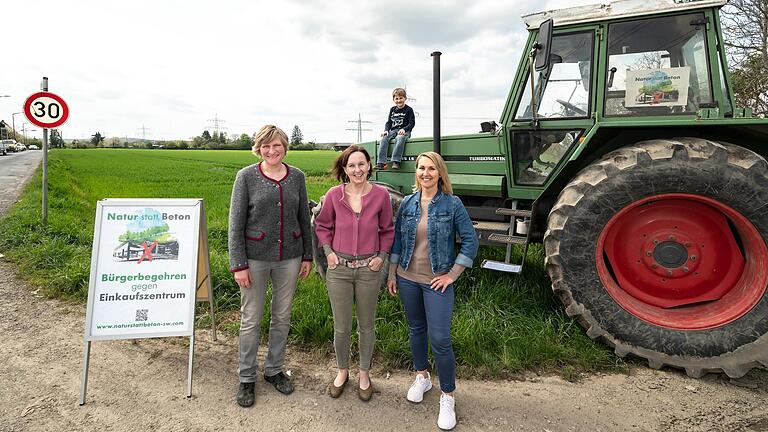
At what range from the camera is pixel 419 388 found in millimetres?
2916

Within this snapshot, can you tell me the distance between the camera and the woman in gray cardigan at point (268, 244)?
9.49ft

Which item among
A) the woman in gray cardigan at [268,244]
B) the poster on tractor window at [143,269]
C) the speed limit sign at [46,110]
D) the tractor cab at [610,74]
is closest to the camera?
the woman in gray cardigan at [268,244]

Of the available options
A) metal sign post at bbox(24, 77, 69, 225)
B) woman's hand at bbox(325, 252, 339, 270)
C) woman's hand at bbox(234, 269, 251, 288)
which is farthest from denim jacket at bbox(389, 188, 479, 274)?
metal sign post at bbox(24, 77, 69, 225)

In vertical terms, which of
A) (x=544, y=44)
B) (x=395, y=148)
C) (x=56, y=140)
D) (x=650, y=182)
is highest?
(x=56, y=140)

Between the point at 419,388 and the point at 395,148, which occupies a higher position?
the point at 395,148

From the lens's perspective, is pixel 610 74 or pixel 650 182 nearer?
pixel 650 182

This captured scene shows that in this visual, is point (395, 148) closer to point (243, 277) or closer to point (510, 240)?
point (510, 240)

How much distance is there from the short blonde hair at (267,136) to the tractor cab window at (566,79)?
2.37m

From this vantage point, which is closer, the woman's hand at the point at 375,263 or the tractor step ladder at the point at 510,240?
the woman's hand at the point at 375,263

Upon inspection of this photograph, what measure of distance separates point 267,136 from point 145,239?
3.97 ft

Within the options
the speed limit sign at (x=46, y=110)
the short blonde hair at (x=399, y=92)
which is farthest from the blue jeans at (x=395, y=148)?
the speed limit sign at (x=46, y=110)

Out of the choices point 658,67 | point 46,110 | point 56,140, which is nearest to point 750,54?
point 658,67

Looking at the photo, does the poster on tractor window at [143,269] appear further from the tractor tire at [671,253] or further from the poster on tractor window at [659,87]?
the poster on tractor window at [659,87]

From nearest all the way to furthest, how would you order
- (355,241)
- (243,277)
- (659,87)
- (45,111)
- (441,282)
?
1. (441,282)
2. (355,241)
3. (243,277)
4. (659,87)
5. (45,111)
